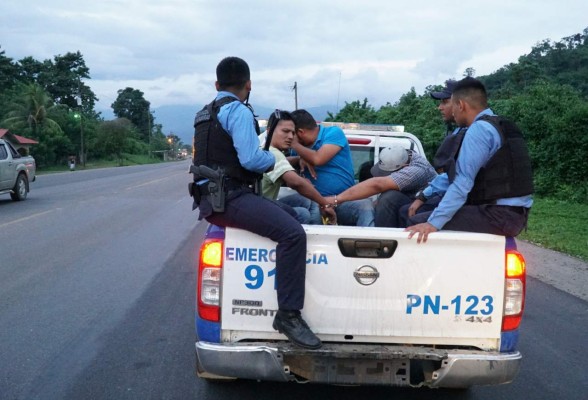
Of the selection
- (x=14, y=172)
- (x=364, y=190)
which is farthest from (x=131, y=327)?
(x=14, y=172)

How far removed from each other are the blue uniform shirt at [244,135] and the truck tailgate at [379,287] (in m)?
0.45

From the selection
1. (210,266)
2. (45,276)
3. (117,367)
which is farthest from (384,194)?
(45,276)

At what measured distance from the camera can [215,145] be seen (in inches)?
143

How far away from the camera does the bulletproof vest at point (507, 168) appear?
3.62 metres

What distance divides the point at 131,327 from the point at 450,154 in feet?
10.9

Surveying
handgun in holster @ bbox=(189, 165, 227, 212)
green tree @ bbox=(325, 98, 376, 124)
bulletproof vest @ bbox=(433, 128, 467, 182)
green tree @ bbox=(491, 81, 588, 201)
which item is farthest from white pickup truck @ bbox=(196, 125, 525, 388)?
green tree @ bbox=(325, 98, 376, 124)

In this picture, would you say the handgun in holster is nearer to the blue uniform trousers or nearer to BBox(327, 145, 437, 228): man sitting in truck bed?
the blue uniform trousers

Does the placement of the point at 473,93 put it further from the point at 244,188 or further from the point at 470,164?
the point at 244,188

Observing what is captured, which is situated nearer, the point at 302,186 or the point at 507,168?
the point at 507,168

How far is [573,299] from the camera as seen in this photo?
6957 mm

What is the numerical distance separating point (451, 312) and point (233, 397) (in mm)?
1606

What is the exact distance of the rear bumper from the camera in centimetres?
325

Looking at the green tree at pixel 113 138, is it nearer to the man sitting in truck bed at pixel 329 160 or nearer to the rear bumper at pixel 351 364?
the man sitting in truck bed at pixel 329 160

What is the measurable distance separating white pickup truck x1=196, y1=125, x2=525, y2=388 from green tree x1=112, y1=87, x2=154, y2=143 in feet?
419
